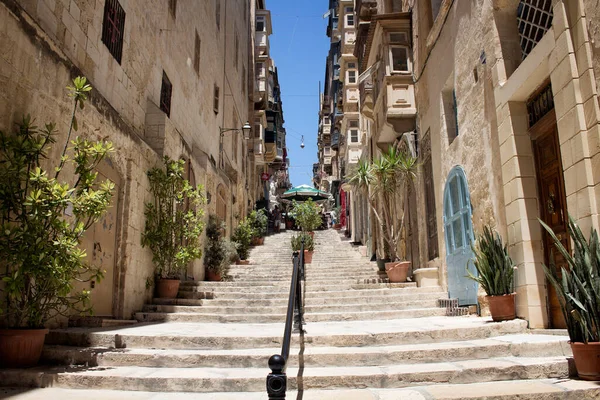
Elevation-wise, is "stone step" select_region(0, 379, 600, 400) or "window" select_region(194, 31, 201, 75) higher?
"window" select_region(194, 31, 201, 75)

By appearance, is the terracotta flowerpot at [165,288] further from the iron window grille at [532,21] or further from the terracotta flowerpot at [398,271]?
the iron window grille at [532,21]

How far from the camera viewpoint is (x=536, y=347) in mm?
4809

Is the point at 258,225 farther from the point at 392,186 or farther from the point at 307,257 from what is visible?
the point at 392,186

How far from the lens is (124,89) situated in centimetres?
900

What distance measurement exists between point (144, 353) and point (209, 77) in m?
13.3

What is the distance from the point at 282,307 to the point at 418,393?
4713 mm

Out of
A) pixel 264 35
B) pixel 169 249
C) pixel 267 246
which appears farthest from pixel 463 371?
pixel 264 35

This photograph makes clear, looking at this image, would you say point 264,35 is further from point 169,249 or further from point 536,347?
point 536,347

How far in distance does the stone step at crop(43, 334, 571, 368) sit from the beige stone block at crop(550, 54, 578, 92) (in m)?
2.75

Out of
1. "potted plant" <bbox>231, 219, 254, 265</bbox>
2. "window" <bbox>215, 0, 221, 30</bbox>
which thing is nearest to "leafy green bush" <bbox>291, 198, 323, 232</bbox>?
"potted plant" <bbox>231, 219, 254, 265</bbox>

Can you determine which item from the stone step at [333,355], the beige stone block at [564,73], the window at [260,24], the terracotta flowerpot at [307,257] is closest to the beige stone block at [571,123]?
the beige stone block at [564,73]

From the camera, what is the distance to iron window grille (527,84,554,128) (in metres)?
Answer: 6.05

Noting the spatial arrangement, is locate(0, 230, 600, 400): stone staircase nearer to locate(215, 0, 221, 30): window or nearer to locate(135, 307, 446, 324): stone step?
locate(135, 307, 446, 324): stone step

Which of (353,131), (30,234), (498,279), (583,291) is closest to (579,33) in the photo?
(583,291)
